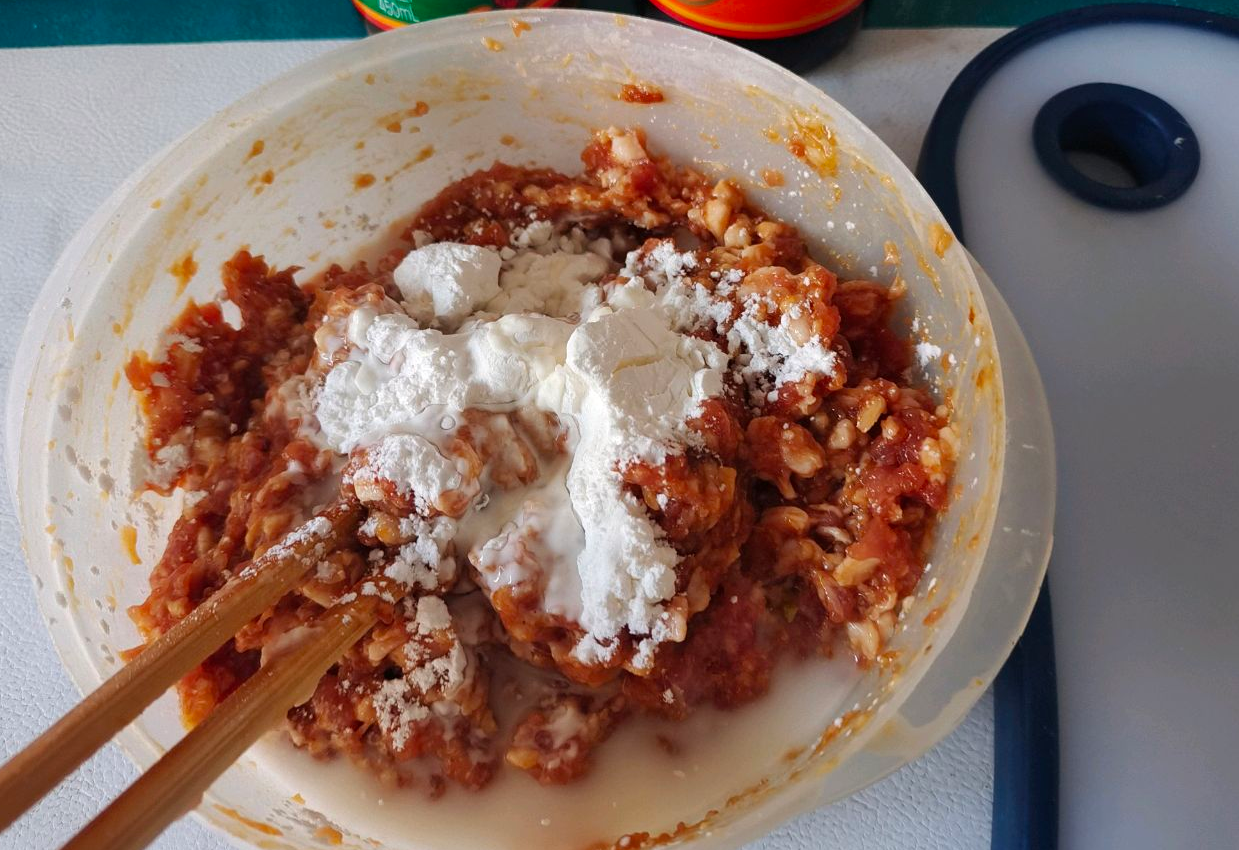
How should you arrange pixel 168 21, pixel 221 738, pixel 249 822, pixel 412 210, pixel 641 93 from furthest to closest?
pixel 168 21
pixel 412 210
pixel 641 93
pixel 249 822
pixel 221 738

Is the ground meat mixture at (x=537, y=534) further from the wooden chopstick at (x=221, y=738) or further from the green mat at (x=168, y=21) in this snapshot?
the green mat at (x=168, y=21)

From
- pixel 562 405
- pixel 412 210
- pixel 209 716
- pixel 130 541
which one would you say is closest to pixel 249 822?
pixel 209 716

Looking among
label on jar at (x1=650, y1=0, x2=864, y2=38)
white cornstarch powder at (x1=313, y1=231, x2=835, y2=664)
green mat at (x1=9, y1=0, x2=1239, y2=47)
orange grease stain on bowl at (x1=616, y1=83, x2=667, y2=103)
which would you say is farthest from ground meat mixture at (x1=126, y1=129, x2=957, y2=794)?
green mat at (x1=9, y1=0, x2=1239, y2=47)

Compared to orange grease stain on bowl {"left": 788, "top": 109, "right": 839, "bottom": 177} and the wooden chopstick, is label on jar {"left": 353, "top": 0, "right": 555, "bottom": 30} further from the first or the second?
the wooden chopstick

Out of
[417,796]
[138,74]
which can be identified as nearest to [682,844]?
[417,796]

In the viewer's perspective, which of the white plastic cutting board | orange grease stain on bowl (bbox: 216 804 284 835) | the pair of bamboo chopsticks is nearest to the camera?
the pair of bamboo chopsticks

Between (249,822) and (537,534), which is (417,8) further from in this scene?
(249,822)
